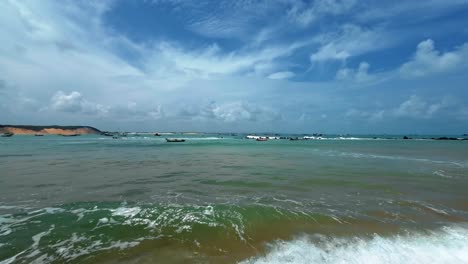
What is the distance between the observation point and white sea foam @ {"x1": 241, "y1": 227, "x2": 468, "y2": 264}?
5.96m

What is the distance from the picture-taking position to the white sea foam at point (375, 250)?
19.5 feet

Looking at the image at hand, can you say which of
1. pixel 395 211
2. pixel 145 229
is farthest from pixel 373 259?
pixel 145 229

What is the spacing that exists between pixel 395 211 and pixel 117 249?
10.3m

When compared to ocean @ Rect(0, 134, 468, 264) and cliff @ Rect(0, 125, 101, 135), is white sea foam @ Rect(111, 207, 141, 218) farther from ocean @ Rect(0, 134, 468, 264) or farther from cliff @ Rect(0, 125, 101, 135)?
cliff @ Rect(0, 125, 101, 135)

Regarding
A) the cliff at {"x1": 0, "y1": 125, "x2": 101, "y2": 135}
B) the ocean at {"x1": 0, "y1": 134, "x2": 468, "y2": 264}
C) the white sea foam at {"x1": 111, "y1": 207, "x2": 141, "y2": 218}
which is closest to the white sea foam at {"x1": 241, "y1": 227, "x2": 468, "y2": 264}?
the ocean at {"x1": 0, "y1": 134, "x2": 468, "y2": 264}

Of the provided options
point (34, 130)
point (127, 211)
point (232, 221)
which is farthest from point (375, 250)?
point (34, 130)

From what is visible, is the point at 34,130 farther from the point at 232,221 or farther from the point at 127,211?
the point at 232,221

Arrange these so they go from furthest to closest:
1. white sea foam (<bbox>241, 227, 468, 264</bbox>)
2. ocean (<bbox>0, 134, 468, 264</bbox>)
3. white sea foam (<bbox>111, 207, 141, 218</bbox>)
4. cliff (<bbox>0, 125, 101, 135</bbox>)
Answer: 1. cliff (<bbox>0, 125, 101, 135</bbox>)
2. white sea foam (<bbox>111, 207, 141, 218</bbox>)
3. ocean (<bbox>0, 134, 468, 264</bbox>)
4. white sea foam (<bbox>241, 227, 468, 264</bbox>)

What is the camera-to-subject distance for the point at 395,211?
383 inches

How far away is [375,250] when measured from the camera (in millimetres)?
6422

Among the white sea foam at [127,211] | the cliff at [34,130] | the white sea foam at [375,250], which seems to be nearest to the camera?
the white sea foam at [375,250]

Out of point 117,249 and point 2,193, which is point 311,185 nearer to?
point 117,249

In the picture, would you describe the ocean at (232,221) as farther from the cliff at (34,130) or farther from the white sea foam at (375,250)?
the cliff at (34,130)

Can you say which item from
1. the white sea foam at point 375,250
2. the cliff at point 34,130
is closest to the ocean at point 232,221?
the white sea foam at point 375,250
